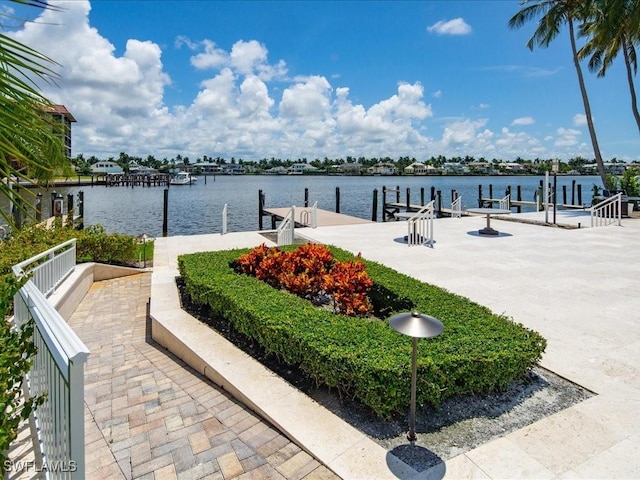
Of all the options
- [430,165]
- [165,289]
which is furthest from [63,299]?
[430,165]

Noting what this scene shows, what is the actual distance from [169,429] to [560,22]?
22.0 meters

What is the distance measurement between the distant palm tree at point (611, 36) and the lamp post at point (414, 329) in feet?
58.1

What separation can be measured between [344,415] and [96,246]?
719cm

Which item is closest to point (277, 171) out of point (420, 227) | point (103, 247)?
point (420, 227)

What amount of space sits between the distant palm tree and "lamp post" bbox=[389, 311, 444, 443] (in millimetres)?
17718

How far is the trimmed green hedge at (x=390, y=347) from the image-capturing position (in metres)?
2.84

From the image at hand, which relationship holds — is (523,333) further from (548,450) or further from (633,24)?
(633,24)

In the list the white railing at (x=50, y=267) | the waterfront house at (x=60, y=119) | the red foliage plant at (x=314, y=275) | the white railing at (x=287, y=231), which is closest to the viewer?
the waterfront house at (x=60, y=119)

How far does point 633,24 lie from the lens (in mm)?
14711

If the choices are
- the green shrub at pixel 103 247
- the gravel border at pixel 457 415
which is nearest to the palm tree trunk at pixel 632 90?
the gravel border at pixel 457 415

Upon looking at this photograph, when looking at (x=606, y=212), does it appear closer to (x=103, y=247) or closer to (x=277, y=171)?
(x=103, y=247)

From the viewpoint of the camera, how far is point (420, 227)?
387 inches

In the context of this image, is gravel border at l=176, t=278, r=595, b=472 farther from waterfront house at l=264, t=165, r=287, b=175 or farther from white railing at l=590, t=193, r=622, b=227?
waterfront house at l=264, t=165, r=287, b=175

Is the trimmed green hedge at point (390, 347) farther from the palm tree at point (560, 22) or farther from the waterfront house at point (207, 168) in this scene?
the waterfront house at point (207, 168)
